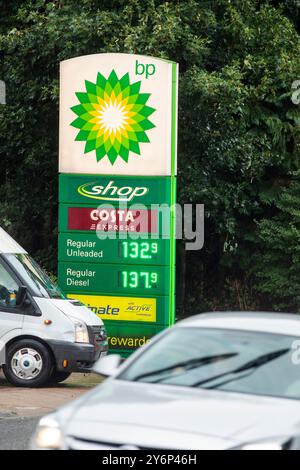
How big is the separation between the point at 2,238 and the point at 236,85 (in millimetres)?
8304

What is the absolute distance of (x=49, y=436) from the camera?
7.38 m

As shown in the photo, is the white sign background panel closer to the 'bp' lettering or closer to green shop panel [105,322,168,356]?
the 'bp' lettering

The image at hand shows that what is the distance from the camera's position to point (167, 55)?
81.9 ft

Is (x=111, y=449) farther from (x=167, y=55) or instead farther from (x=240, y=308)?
(x=240, y=308)

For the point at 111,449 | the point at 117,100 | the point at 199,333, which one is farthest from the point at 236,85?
the point at 111,449

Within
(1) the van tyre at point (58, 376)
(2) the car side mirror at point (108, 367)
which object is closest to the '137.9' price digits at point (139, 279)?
(1) the van tyre at point (58, 376)

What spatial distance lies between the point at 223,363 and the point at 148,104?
11645 millimetres

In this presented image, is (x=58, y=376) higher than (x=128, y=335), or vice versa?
(x=128, y=335)

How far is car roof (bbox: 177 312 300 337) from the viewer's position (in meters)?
8.69

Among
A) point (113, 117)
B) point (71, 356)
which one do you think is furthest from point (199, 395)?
point (113, 117)

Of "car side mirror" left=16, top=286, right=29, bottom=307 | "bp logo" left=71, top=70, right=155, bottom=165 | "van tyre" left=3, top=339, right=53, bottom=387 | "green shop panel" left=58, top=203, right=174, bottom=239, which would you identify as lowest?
"van tyre" left=3, top=339, right=53, bottom=387

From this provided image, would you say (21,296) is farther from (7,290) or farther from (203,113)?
(203,113)

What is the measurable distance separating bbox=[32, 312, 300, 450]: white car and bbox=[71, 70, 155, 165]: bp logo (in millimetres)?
10683

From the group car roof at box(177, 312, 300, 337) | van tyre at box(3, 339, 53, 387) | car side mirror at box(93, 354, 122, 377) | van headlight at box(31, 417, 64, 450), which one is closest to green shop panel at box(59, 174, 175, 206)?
van tyre at box(3, 339, 53, 387)
